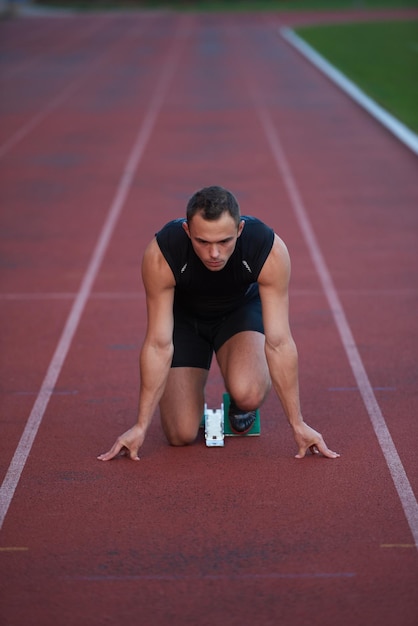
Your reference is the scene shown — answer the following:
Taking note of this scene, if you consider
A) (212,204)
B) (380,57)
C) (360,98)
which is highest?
(380,57)

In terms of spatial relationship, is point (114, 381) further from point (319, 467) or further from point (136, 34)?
point (136, 34)

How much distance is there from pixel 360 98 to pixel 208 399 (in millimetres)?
13120

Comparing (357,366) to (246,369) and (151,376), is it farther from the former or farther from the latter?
(151,376)

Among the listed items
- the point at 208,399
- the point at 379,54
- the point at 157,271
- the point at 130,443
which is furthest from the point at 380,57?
the point at 130,443

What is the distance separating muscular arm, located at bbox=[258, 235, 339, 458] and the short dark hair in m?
0.42

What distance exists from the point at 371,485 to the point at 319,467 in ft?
0.95

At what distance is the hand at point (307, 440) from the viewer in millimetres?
4773

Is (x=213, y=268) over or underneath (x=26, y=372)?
over

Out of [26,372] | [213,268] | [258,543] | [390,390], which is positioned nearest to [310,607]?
[258,543]

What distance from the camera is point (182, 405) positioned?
5.08 metres

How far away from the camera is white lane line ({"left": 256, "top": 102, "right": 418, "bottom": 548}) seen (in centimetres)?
448

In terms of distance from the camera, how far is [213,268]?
451 cm

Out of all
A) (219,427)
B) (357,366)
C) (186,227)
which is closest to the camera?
(186,227)

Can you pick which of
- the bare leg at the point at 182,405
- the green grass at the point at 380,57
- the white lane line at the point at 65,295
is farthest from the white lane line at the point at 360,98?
the bare leg at the point at 182,405
